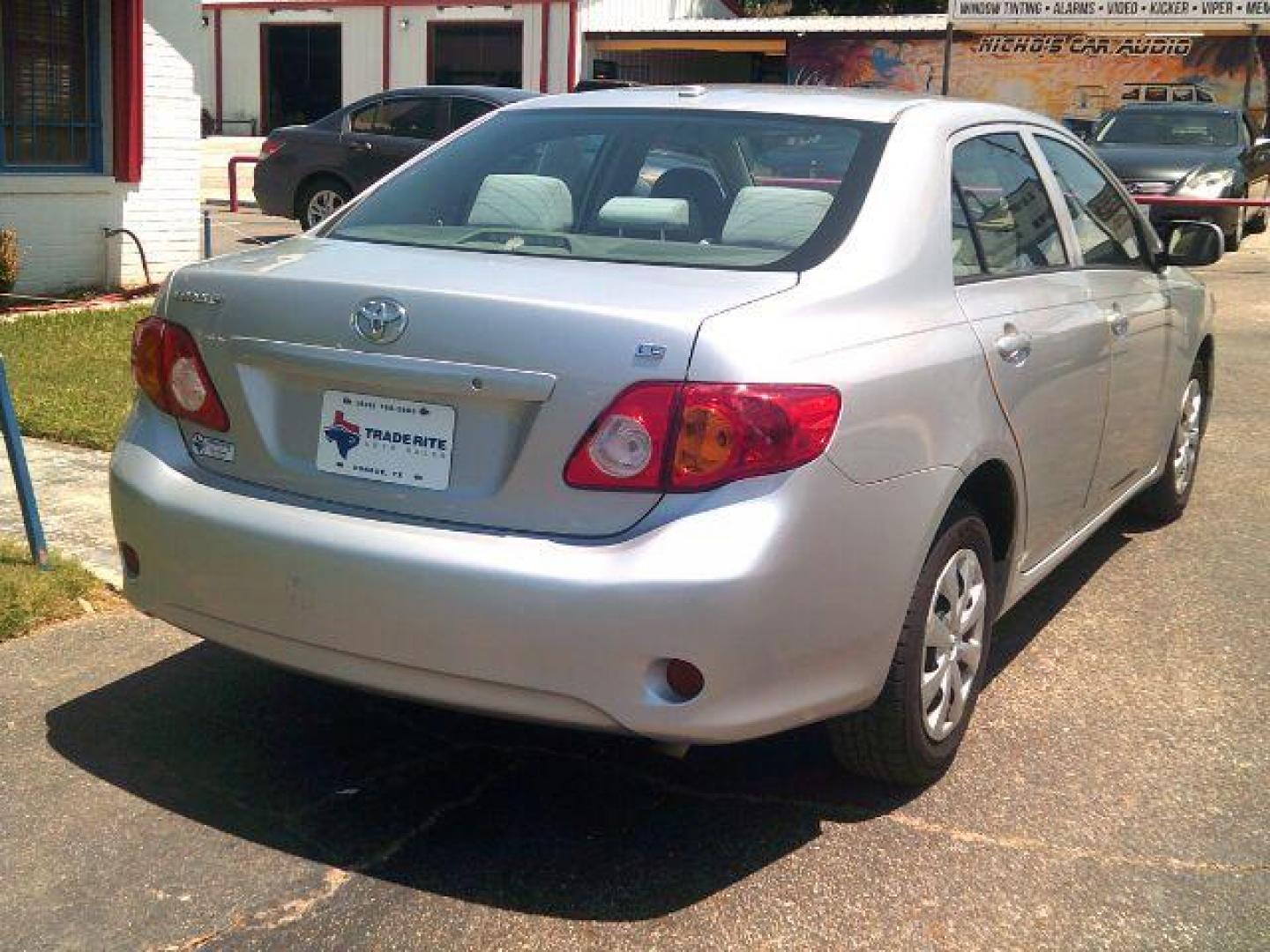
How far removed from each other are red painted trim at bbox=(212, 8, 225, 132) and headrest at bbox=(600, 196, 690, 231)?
109 feet

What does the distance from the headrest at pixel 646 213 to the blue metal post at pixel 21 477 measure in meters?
2.01

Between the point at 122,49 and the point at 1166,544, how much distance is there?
27.2 ft

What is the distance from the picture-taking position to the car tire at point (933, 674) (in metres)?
3.44

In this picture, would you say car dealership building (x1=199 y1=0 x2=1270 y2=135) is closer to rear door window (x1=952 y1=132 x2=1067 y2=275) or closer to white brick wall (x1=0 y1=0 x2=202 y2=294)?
white brick wall (x1=0 y1=0 x2=202 y2=294)

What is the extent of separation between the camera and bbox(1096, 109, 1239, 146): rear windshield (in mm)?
18219

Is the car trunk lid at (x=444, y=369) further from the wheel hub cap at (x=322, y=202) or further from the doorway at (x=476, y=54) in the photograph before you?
the doorway at (x=476, y=54)

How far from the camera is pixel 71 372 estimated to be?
809cm

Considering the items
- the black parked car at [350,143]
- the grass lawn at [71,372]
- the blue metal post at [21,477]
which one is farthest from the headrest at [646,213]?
the black parked car at [350,143]

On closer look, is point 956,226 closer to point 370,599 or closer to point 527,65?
point 370,599

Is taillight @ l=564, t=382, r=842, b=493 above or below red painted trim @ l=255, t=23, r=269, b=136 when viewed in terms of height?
below

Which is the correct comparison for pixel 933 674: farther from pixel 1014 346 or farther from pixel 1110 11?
pixel 1110 11

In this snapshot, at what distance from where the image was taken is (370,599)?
3.11 meters

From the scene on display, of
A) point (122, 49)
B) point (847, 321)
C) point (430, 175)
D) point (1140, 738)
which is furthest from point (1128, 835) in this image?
A: point (122, 49)

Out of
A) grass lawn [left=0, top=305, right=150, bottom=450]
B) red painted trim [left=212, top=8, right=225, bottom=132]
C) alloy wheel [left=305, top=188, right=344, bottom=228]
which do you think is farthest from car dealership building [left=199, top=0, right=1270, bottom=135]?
grass lawn [left=0, top=305, right=150, bottom=450]
